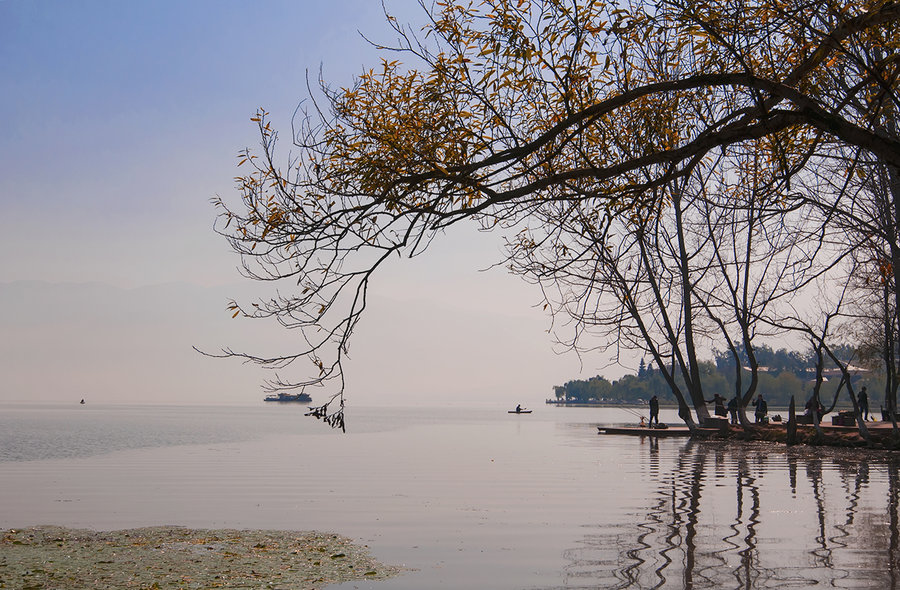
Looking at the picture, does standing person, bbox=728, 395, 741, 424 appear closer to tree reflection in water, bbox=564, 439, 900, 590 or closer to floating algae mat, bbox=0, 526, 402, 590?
tree reflection in water, bbox=564, 439, 900, 590

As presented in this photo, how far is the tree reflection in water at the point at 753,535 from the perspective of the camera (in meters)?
9.91

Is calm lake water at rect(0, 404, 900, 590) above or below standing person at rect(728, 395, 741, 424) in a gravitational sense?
below

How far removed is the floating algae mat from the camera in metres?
9.92

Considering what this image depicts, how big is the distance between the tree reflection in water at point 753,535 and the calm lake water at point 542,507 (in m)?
0.04

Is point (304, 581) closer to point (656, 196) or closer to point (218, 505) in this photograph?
point (656, 196)

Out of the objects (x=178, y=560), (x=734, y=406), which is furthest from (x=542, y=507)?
(x=734, y=406)

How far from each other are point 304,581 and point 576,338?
562 centimetres

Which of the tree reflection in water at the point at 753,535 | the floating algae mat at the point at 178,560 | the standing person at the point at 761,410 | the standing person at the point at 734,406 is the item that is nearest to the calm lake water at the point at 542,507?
the tree reflection in water at the point at 753,535

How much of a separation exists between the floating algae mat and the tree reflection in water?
3088 mm

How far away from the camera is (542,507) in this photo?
17547mm

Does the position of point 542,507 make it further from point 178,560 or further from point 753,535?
point 178,560

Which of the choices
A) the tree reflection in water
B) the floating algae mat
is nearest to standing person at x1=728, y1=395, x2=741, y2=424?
the tree reflection in water

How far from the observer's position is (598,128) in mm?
11844

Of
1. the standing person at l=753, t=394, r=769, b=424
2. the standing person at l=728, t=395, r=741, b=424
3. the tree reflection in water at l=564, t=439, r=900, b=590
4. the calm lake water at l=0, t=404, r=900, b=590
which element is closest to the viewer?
the tree reflection in water at l=564, t=439, r=900, b=590
